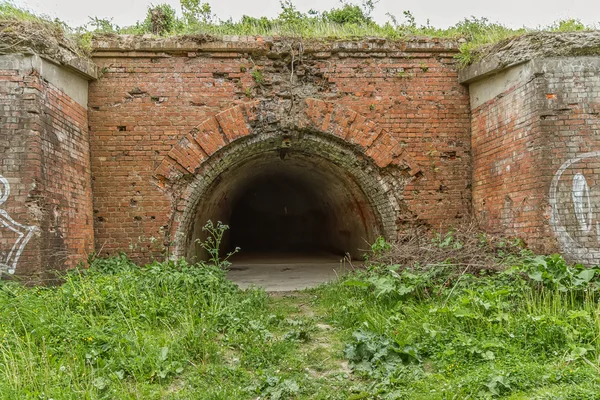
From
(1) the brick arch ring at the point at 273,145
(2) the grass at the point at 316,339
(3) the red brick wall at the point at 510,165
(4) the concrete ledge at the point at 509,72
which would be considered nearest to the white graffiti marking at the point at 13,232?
(2) the grass at the point at 316,339

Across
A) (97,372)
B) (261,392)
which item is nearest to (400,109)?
(261,392)

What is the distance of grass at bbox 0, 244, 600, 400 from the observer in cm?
346

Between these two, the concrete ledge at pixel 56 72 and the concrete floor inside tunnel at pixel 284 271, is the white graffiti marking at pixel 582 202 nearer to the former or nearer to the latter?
the concrete floor inside tunnel at pixel 284 271

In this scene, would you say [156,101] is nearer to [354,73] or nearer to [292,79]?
[292,79]

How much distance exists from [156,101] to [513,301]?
575 centimetres

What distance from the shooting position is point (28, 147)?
5.64m

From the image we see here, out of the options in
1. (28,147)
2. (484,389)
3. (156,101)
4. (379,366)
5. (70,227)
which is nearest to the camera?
(484,389)

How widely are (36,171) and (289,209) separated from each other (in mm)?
11737

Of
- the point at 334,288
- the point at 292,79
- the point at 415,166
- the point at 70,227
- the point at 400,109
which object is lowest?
the point at 334,288

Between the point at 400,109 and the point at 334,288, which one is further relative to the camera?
the point at 400,109

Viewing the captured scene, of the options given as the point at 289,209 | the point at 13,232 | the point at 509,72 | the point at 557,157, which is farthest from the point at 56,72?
the point at 289,209

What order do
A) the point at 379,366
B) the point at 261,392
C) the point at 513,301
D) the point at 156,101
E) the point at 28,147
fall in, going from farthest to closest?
the point at 156,101 < the point at 28,147 < the point at 513,301 < the point at 379,366 < the point at 261,392

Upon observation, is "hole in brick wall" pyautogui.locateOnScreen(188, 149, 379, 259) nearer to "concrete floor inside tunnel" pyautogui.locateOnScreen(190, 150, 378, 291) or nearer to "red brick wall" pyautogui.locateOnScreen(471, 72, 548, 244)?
"concrete floor inside tunnel" pyautogui.locateOnScreen(190, 150, 378, 291)

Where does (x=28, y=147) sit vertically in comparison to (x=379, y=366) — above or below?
above
